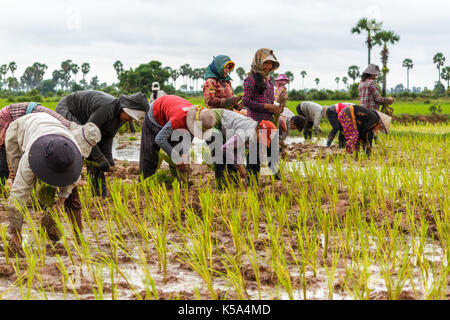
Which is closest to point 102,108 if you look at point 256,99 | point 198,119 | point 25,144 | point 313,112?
point 198,119

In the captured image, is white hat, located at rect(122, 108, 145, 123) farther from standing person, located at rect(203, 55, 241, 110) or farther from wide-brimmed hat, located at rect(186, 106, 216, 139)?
standing person, located at rect(203, 55, 241, 110)

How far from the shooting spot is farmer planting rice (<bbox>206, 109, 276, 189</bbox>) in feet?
13.1

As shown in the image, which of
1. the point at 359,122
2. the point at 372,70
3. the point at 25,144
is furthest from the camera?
the point at 372,70

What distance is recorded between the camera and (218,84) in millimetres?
4441

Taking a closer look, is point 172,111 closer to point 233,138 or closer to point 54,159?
point 233,138

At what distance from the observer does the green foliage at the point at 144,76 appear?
1257 inches

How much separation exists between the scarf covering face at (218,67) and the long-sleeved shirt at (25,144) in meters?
1.93

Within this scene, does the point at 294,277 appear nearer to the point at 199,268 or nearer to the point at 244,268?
the point at 244,268

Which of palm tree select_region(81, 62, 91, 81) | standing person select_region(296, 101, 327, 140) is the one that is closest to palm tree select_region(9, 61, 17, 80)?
palm tree select_region(81, 62, 91, 81)

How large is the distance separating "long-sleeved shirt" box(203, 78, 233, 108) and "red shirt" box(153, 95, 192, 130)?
17.6 inches

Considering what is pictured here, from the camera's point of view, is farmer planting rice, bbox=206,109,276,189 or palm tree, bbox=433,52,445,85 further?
palm tree, bbox=433,52,445,85

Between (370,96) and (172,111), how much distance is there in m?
3.83
